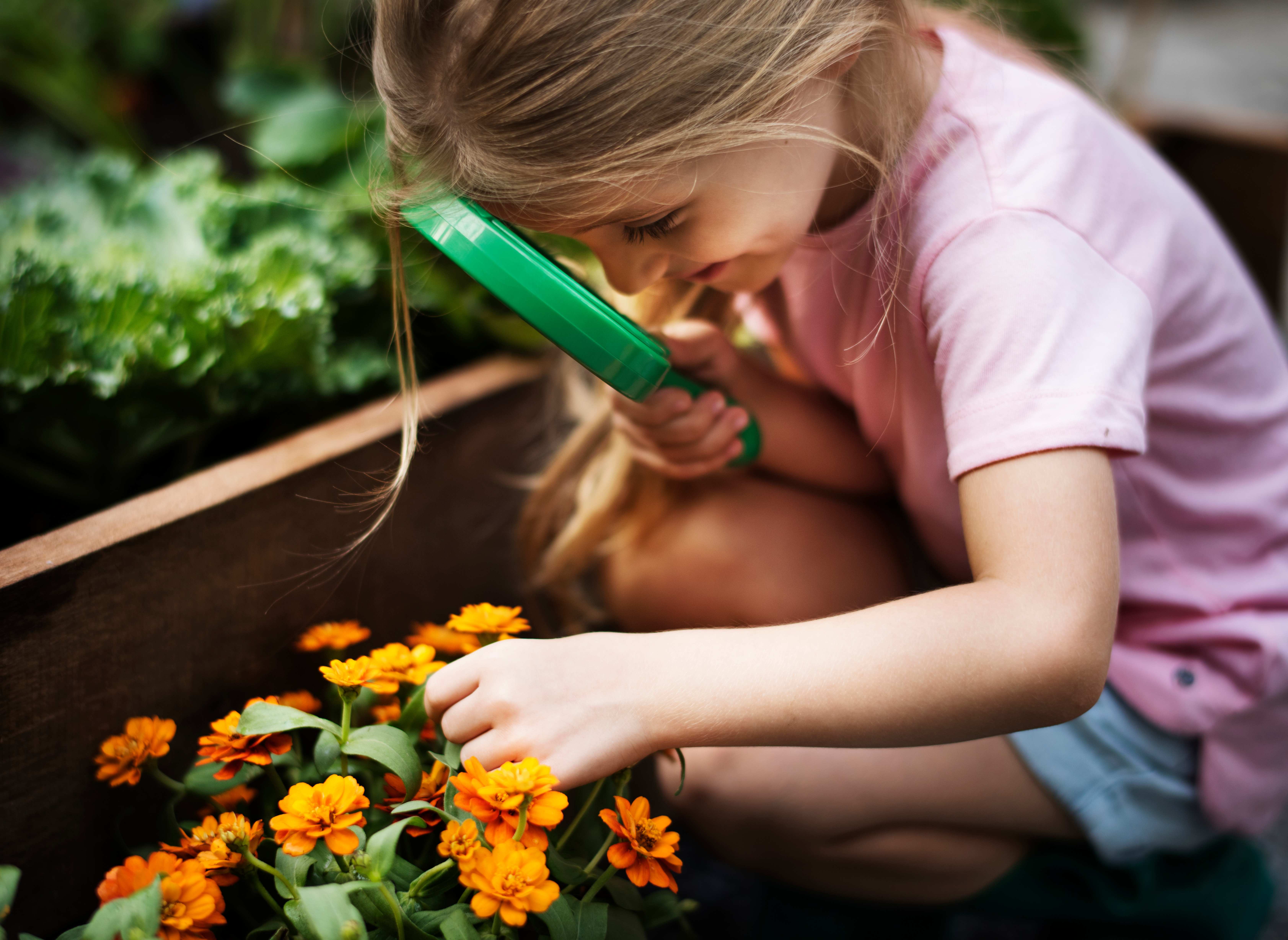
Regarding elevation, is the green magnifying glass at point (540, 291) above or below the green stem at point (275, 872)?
above

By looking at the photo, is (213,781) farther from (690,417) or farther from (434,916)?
(690,417)

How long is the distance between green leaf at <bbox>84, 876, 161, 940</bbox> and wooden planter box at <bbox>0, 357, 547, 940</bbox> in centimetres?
23

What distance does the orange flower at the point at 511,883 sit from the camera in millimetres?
487

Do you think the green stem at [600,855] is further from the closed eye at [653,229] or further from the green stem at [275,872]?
the closed eye at [653,229]

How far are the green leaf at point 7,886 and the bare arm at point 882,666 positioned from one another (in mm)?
240

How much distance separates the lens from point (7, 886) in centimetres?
52

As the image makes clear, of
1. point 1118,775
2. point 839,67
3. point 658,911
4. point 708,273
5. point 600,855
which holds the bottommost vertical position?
point 1118,775

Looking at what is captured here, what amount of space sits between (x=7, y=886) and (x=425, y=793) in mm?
228

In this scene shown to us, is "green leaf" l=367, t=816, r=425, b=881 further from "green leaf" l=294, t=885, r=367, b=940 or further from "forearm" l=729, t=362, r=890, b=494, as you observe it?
"forearm" l=729, t=362, r=890, b=494

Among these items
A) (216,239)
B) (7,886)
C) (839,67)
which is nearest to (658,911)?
(7,886)

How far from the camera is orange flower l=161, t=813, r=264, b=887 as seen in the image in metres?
0.55

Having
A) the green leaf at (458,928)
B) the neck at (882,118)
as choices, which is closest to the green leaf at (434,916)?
the green leaf at (458,928)

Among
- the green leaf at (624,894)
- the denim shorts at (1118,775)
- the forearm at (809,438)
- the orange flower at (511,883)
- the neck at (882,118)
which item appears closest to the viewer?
the orange flower at (511,883)

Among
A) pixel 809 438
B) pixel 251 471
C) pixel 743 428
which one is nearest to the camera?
pixel 251 471
